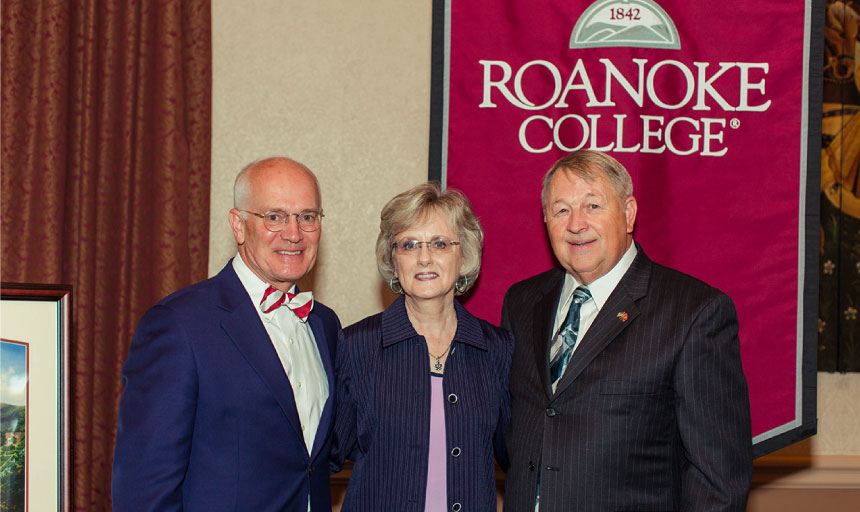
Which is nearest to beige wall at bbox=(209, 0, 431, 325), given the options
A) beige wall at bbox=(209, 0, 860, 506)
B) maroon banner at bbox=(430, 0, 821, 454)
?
beige wall at bbox=(209, 0, 860, 506)

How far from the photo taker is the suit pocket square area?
6.43 feet

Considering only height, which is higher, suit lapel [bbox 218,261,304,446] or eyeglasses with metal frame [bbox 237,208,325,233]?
eyeglasses with metal frame [bbox 237,208,325,233]

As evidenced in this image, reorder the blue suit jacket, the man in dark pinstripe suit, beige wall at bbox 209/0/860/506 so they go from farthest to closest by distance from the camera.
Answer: beige wall at bbox 209/0/860/506 → the man in dark pinstripe suit → the blue suit jacket

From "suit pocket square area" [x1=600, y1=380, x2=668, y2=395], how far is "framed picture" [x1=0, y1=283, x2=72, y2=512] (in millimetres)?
1479

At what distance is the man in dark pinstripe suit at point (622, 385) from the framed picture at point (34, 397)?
4.16 feet

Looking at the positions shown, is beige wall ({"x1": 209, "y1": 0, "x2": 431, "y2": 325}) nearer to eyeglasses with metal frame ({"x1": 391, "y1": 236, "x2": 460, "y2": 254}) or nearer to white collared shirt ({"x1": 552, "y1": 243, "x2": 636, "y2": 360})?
eyeglasses with metal frame ({"x1": 391, "y1": 236, "x2": 460, "y2": 254})

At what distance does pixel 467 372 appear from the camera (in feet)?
7.45

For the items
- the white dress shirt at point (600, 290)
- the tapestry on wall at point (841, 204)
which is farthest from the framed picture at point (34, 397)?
the tapestry on wall at point (841, 204)

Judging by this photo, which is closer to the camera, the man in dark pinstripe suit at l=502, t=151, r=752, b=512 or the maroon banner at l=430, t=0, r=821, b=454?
the man in dark pinstripe suit at l=502, t=151, r=752, b=512

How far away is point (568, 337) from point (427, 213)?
56cm

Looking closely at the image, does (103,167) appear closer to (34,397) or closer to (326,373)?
(34,397)

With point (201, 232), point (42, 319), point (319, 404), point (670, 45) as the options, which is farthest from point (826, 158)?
point (42, 319)

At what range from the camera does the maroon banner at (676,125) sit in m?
2.87

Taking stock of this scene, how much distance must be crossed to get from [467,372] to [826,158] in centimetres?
201
